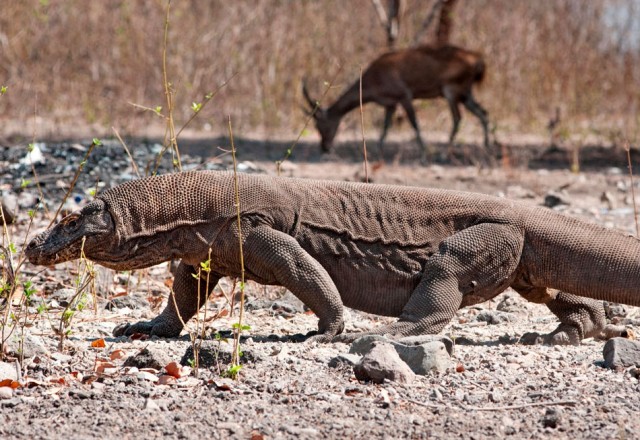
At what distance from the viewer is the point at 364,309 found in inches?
252

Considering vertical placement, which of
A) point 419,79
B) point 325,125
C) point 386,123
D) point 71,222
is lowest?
point 325,125

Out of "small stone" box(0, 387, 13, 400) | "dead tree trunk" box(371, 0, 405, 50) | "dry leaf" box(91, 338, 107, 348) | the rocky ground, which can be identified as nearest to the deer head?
"dead tree trunk" box(371, 0, 405, 50)

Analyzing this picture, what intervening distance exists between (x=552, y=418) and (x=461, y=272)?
1.71 metres

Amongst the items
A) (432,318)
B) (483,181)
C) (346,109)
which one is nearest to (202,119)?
(346,109)

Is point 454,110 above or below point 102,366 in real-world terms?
below

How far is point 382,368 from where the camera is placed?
16.4 feet

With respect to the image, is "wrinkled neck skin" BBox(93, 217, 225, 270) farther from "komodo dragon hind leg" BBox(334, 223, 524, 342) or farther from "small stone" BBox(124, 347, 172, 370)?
"komodo dragon hind leg" BBox(334, 223, 524, 342)

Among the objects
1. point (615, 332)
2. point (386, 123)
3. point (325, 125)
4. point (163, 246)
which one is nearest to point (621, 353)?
point (615, 332)

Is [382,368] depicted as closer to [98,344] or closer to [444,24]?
[98,344]

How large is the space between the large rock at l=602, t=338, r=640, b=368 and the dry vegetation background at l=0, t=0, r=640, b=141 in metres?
13.9

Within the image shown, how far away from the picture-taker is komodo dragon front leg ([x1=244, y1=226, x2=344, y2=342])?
5.96 meters

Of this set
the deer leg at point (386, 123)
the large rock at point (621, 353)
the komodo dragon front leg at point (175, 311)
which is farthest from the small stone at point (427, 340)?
the deer leg at point (386, 123)

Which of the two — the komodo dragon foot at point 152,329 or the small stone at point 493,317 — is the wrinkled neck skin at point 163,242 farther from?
the small stone at point 493,317

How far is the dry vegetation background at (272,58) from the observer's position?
67.3 ft
